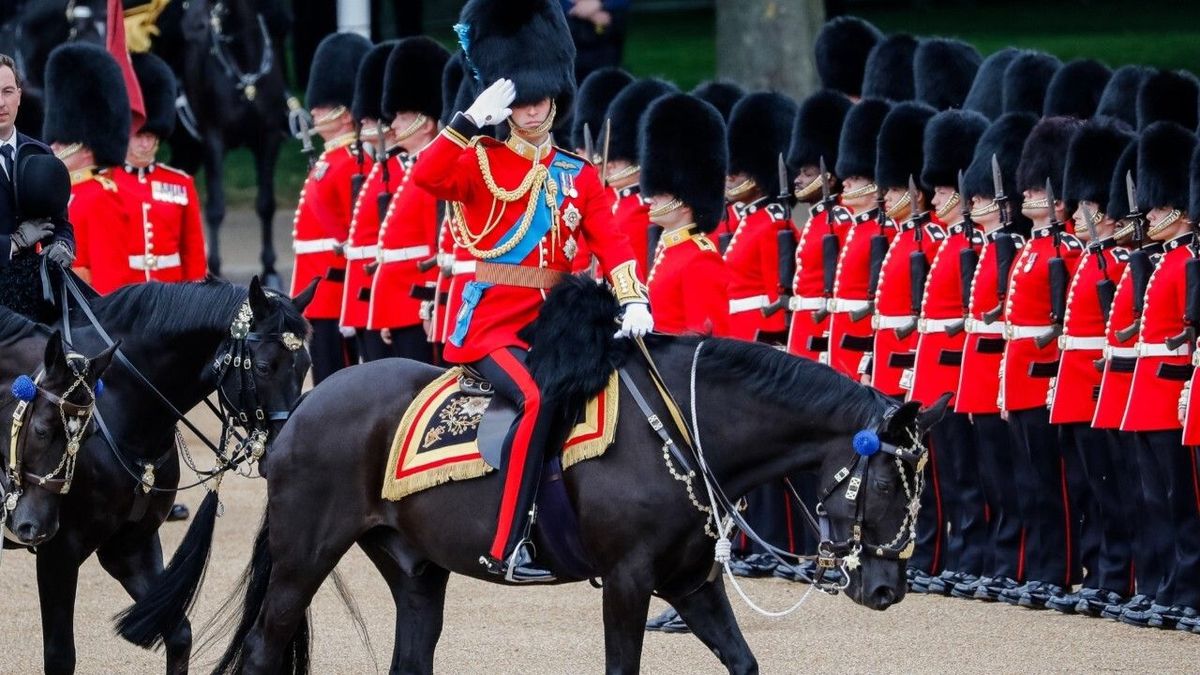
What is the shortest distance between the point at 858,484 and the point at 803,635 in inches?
80.2

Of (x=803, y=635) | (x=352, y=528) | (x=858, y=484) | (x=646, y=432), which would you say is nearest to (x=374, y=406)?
(x=352, y=528)

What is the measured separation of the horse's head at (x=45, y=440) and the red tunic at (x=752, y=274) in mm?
2943

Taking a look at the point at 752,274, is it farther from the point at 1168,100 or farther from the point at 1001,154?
the point at 1168,100

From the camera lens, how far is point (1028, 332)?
7.40 m

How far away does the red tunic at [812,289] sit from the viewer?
8.12 m

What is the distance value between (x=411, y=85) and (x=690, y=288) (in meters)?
2.68

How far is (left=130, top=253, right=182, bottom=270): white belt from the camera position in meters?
9.00

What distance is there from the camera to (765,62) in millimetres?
14453

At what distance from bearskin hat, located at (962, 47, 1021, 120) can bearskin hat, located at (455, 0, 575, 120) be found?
3908mm

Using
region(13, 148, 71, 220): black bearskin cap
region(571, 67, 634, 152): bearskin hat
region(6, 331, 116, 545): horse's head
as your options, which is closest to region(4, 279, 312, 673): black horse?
region(6, 331, 116, 545): horse's head

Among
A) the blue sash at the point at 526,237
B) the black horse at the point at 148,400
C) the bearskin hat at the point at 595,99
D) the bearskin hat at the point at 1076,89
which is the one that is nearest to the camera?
the blue sash at the point at 526,237

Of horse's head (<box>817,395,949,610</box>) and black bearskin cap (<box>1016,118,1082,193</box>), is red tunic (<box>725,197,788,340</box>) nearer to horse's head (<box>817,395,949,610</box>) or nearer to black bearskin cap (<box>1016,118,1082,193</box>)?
black bearskin cap (<box>1016,118,1082,193</box>)

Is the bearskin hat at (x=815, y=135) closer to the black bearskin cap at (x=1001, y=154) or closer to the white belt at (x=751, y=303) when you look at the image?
the white belt at (x=751, y=303)

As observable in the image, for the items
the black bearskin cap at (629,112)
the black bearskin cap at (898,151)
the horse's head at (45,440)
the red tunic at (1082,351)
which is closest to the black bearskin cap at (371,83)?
the black bearskin cap at (629,112)
